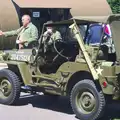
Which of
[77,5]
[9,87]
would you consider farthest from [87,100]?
[77,5]

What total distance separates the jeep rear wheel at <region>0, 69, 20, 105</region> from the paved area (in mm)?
155

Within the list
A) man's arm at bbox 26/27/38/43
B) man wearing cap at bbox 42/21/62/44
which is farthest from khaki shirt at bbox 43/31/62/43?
man's arm at bbox 26/27/38/43

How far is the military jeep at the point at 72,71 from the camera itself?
25.3 feet

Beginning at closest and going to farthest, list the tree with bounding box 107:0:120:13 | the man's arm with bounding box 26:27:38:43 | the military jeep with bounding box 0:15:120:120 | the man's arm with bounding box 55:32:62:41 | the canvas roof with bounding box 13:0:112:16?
the military jeep with bounding box 0:15:120:120 < the man's arm with bounding box 55:32:62:41 < the man's arm with bounding box 26:27:38:43 < the canvas roof with bounding box 13:0:112:16 < the tree with bounding box 107:0:120:13

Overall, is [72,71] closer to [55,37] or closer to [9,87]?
[55,37]

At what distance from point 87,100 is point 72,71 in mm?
565

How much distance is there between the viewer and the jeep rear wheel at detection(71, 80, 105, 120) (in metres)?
7.80

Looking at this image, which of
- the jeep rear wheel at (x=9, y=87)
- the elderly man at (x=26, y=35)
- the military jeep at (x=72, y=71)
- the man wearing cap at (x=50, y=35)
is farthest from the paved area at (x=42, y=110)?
the man wearing cap at (x=50, y=35)

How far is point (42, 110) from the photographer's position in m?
9.12

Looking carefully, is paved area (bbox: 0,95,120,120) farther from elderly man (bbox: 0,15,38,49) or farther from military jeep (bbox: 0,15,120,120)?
elderly man (bbox: 0,15,38,49)

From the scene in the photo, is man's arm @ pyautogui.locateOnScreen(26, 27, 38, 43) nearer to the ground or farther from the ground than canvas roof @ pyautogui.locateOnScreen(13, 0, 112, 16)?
nearer to the ground

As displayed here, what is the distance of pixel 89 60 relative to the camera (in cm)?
787

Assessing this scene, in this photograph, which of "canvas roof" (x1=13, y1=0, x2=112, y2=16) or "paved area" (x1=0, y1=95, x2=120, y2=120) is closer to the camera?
"paved area" (x1=0, y1=95, x2=120, y2=120)

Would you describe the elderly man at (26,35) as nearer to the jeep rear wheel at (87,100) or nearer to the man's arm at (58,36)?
the man's arm at (58,36)
